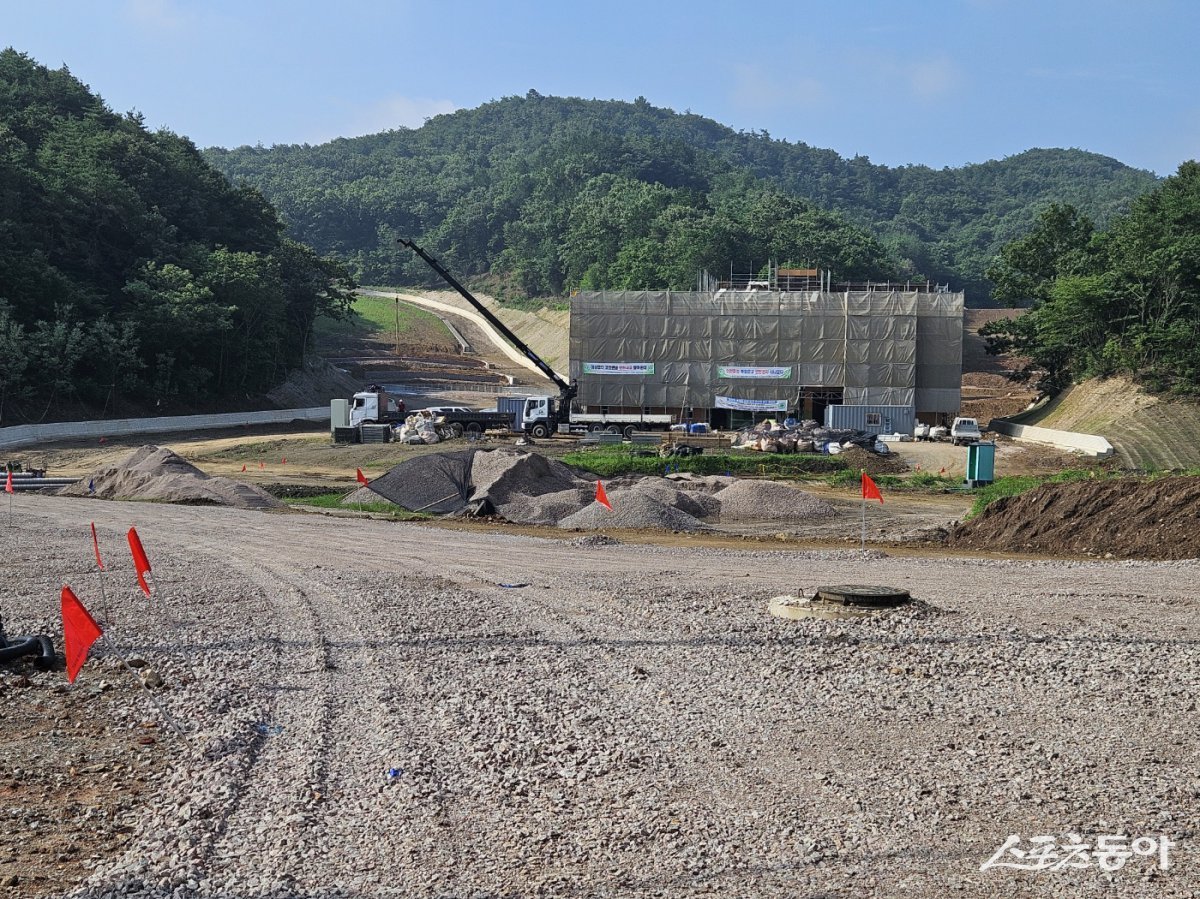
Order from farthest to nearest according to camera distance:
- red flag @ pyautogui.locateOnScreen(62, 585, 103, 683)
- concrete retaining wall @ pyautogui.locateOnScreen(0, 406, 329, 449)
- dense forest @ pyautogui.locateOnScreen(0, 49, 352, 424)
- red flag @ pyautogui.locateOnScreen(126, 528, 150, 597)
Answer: dense forest @ pyautogui.locateOnScreen(0, 49, 352, 424)
concrete retaining wall @ pyautogui.locateOnScreen(0, 406, 329, 449)
red flag @ pyautogui.locateOnScreen(126, 528, 150, 597)
red flag @ pyautogui.locateOnScreen(62, 585, 103, 683)

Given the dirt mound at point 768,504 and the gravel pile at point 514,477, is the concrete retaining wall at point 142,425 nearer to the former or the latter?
the gravel pile at point 514,477

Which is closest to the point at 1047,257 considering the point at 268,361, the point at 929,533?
the point at 268,361

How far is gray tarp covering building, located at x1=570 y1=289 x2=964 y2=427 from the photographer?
6938 centimetres

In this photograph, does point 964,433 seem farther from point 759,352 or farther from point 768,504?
point 768,504

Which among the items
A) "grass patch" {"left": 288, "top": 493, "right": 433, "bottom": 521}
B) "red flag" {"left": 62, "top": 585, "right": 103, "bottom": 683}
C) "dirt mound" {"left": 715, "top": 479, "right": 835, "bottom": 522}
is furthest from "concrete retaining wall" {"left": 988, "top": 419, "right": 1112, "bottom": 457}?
"red flag" {"left": 62, "top": 585, "right": 103, "bottom": 683}

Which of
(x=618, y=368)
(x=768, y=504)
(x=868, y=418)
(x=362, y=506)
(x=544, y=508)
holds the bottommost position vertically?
(x=362, y=506)

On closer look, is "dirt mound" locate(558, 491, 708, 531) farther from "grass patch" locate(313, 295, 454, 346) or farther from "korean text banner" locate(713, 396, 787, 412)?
"grass patch" locate(313, 295, 454, 346)

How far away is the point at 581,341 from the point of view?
70.2 meters

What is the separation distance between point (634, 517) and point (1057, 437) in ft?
120

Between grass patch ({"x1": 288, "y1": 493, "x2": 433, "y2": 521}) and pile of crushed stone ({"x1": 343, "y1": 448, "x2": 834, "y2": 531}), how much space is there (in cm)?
22

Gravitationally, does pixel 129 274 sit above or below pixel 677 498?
above

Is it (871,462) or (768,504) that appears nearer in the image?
(768,504)

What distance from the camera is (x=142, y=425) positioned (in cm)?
6344

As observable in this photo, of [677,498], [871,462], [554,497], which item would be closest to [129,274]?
[871,462]
